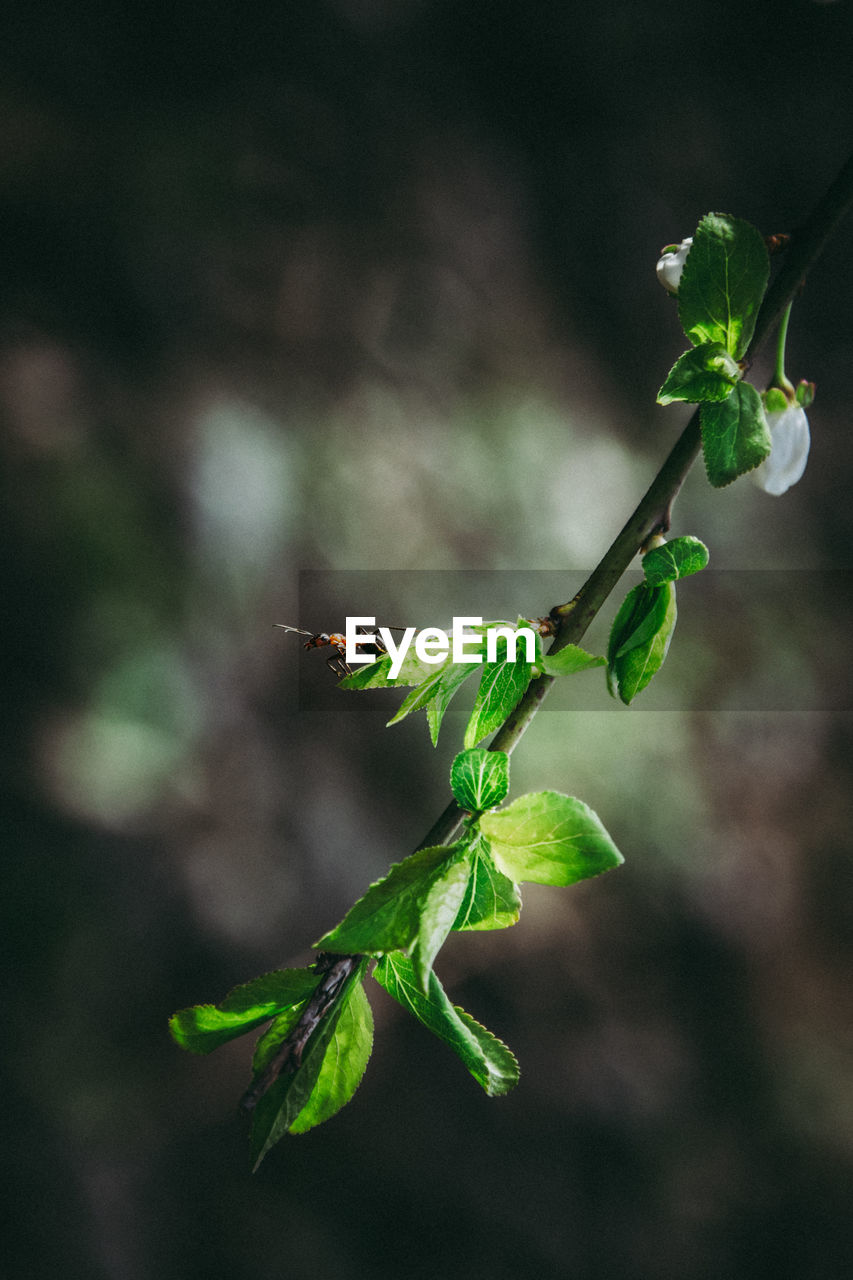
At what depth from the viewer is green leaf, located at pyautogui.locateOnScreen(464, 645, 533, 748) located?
0.17 meters

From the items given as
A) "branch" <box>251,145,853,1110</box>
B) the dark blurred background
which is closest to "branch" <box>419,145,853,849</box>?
"branch" <box>251,145,853,1110</box>

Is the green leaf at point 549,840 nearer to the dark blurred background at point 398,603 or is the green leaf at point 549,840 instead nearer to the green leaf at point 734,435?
the green leaf at point 734,435

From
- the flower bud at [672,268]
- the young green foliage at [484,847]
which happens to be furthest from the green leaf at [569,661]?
the flower bud at [672,268]

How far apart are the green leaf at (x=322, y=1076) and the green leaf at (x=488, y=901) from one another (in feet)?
0.09

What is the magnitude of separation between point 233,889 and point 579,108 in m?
0.48

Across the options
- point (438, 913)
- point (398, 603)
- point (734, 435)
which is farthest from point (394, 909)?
point (398, 603)

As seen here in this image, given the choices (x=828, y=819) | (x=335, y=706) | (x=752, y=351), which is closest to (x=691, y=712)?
(x=828, y=819)

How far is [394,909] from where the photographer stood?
147mm

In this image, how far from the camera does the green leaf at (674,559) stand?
16 centimetres

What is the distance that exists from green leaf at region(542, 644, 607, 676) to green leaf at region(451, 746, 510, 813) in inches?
0.8

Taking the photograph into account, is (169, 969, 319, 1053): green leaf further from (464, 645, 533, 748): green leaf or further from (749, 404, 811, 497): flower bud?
(749, 404, 811, 497): flower bud

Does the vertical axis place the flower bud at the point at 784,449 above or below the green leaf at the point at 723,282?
below

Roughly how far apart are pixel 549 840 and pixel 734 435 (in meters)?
0.10

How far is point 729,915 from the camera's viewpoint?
48 cm
